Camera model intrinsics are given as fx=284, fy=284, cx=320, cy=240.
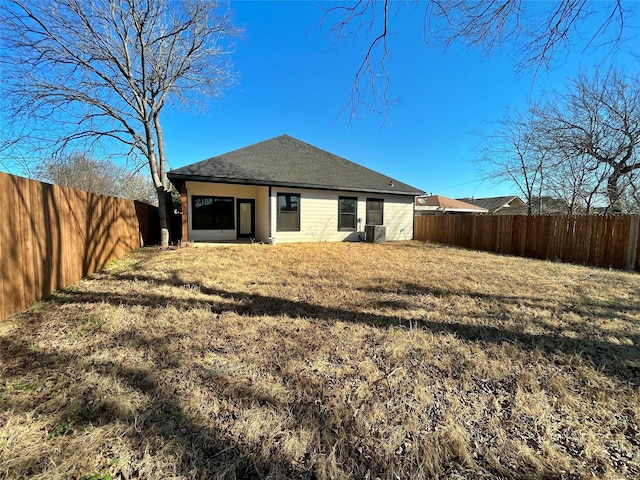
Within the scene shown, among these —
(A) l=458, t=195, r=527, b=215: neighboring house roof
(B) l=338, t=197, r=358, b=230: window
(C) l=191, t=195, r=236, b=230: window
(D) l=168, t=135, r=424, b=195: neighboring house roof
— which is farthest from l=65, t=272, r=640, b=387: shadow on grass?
(A) l=458, t=195, r=527, b=215: neighboring house roof

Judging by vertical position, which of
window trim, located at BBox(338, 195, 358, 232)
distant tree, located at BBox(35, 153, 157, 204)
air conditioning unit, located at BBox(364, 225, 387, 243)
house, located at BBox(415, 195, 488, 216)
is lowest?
air conditioning unit, located at BBox(364, 225, 387, 243)

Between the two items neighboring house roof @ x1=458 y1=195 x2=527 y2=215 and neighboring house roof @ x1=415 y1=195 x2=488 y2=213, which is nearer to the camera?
neighboring house roof @ x1=415 y1=195 x2=488 y2=213

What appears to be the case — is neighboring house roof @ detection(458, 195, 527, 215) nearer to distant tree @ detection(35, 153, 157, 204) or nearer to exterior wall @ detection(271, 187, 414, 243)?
exterior wall @ detection(271, 187, 414, 243)

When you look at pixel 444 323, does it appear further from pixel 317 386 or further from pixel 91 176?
pixel 91 176

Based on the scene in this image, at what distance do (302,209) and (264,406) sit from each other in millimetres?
9867

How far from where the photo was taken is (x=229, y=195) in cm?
1193

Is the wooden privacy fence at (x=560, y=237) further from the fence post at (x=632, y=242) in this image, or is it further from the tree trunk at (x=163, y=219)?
the tree trunk at (x=163, y=219)

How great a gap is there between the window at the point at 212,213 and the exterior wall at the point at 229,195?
0.17 meters

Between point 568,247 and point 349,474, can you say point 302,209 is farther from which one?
point 349,474

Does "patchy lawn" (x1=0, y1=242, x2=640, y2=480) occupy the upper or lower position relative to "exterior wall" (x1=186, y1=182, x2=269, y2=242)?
lower

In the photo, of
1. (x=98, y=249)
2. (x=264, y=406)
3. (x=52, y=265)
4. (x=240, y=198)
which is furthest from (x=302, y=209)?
(x=264, y=406)

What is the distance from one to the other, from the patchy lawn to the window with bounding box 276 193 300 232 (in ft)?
22.2

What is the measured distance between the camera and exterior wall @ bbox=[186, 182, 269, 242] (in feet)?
36.1

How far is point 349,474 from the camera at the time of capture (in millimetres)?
1503
